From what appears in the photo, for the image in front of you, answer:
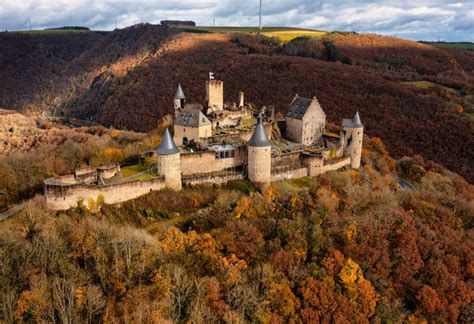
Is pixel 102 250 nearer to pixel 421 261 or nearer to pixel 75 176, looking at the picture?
pixel 75 176

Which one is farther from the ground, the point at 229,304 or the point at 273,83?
the point at 273,83

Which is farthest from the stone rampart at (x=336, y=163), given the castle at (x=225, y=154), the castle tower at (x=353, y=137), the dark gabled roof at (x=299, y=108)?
the dark gabled roof at (x=299, y=108)

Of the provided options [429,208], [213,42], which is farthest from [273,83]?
[429,208]

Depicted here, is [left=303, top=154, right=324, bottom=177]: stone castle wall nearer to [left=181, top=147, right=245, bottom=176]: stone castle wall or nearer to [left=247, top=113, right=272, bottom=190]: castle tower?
[left=247, top=113, right=272, bottom=190]: castle tower

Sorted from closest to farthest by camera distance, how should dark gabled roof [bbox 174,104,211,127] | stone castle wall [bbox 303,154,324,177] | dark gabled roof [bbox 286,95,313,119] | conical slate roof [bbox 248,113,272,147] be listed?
conical slate roof [bbox 248,113,272,147]
stone castle wall [bbox 303,154,324,177]
dark gabled roof [bbox 174,104,211,127]
dark gabled roof [bbox 286,95,313,119]

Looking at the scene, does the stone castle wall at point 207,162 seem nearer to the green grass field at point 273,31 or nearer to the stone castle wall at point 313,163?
the stone castle wall at point 313,163

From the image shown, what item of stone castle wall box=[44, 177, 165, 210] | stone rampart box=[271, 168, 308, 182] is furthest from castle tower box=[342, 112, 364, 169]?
stone castle wall box=[44, 177, 165, 210]

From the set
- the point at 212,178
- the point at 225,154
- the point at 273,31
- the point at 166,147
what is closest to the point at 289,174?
the point at 225,154
